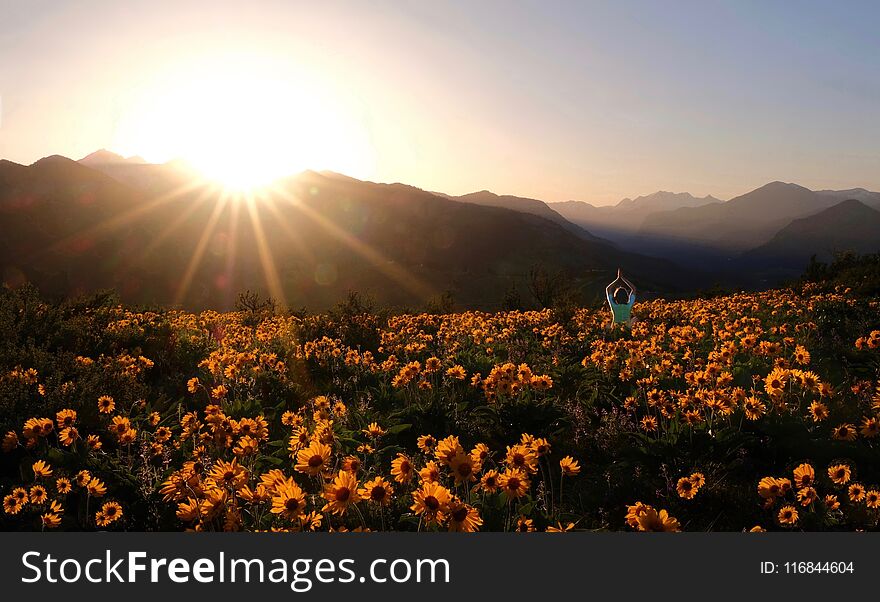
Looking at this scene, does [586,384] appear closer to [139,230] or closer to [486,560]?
[486,560]

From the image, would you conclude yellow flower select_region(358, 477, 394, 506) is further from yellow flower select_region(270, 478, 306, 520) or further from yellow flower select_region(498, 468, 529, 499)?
yellow flower select_region(498, 468, 529, 499)

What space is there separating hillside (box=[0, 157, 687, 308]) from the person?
2778cm

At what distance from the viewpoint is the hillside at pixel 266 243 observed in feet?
255

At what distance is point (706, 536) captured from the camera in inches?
115

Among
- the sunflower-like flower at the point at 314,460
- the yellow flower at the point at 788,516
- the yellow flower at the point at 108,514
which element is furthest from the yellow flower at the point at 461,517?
the yellow flower at the point at 108,514

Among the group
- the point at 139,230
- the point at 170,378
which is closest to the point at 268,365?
the point at 170,378

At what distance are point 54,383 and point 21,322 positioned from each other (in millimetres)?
4894

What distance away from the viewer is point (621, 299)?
41.9 feet

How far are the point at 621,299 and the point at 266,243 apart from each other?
4746 inches

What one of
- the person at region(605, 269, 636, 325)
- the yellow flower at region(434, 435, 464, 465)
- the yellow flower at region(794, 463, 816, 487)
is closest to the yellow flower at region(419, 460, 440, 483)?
the yellow flower at region(434, 435, 464, 465)

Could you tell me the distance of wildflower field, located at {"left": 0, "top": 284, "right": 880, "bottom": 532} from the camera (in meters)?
3.49

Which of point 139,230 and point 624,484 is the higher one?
point 139,230

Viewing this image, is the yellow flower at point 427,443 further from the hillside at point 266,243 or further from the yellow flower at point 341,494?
the hillside at point 266,243

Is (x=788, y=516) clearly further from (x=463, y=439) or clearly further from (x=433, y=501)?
(x=463, y=439)
